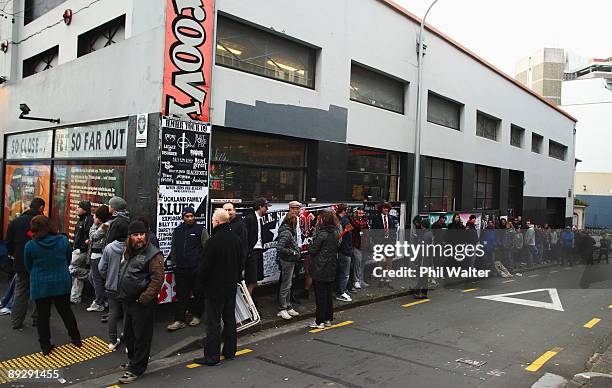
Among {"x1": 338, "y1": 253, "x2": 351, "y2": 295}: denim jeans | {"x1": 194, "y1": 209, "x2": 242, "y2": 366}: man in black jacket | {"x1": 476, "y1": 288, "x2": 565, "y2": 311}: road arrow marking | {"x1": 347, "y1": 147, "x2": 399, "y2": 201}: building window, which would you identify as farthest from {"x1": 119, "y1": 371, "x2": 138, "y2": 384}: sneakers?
{"x1": 476, "y1": 288, "x2": 565, "y2": 311}: road arrow marking

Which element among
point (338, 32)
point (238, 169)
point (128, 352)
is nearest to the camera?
point (128, 352)

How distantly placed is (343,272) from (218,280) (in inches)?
164

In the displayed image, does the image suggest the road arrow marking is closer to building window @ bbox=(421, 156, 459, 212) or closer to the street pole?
the street pole

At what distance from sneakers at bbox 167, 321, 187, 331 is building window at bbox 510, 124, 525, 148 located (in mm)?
18803

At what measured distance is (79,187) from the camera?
31.4 feet

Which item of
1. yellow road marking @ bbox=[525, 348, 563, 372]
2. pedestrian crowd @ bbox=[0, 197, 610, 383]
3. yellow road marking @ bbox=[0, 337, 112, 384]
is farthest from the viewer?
yellow road marking @ bbox=[525, 348, 563, 372]

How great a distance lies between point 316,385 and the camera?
5.27m

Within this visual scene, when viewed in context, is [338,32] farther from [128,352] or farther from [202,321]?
[128,352]

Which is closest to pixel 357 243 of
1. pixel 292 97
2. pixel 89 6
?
pixel 292 97

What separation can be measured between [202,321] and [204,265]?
2.01 m

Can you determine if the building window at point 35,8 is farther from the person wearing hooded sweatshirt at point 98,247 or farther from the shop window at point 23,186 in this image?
the person wearing hooded sweatshirt at point 98,247

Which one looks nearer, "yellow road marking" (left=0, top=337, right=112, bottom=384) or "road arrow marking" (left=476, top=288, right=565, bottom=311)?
"yellow road marking" (left=0, top=337, right=112, bottom=384)

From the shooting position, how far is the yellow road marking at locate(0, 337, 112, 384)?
5.62m

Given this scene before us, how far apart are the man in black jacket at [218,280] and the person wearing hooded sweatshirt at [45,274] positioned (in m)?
1.83
